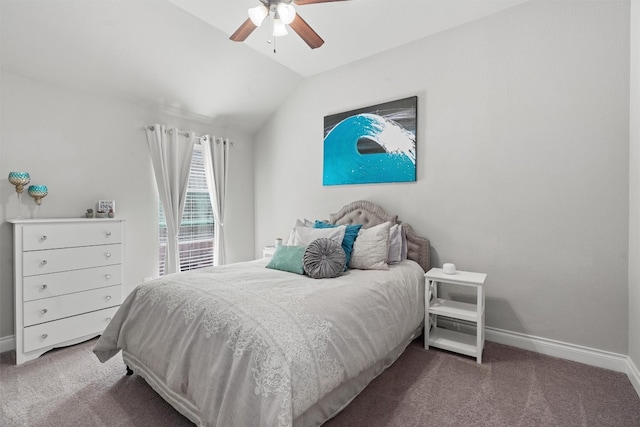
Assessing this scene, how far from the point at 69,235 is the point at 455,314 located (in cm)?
334

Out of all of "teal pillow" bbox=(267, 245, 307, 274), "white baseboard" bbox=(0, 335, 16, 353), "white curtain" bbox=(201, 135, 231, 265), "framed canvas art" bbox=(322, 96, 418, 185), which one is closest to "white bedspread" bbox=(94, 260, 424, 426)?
"teal pillow" bbox=(267, 245, 307, 274)

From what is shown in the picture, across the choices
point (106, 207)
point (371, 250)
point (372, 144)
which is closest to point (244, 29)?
point (372, 144)

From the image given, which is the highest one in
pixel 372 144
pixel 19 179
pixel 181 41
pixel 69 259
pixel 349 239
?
pixel 181 41

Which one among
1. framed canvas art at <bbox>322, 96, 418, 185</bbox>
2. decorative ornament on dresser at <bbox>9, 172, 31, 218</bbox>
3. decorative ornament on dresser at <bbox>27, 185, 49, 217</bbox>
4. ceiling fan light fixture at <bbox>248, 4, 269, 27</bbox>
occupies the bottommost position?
decorative ornament on dresser at <bbox>27, 185, 49, 217</bbox>

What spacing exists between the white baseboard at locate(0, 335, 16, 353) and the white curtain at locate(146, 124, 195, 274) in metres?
1.37

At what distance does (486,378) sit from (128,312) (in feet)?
8.34

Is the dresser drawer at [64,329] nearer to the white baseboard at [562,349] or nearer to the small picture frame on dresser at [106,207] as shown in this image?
the small picture frame on dresser at [106,207]

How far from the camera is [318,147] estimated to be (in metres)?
3.91

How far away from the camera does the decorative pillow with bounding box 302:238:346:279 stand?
2.30m

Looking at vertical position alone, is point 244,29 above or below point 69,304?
above

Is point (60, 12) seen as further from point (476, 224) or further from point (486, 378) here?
point (486, 378)

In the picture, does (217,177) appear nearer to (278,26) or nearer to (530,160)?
(278,26)

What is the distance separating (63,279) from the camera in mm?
2592

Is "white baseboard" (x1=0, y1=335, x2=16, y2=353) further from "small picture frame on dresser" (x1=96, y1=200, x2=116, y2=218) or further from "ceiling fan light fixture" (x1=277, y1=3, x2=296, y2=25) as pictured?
"ceiling fan light fixture" (x1=277, y1=3, x2=296, y2=25)
